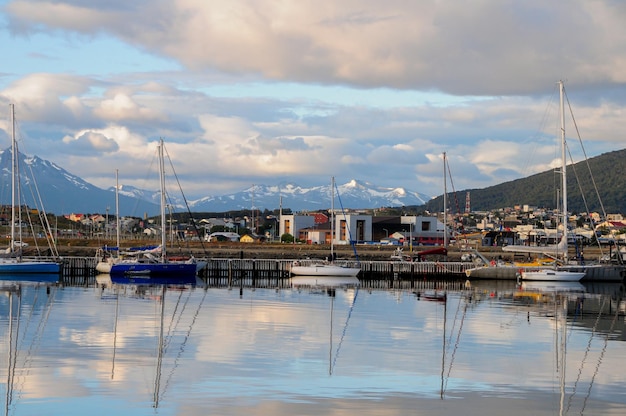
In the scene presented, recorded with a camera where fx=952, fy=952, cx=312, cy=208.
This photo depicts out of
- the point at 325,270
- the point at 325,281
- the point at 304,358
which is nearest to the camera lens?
the point at 304,358

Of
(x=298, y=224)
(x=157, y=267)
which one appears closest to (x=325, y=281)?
(x=157, y=267)

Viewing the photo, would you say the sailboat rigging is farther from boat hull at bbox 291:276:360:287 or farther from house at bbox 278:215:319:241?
house at bbox 278:215:319:241

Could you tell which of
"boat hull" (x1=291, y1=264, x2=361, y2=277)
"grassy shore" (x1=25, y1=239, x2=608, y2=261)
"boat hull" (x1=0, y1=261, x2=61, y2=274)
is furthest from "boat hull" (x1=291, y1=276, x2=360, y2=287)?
"boat hull" (x1=0, y1=261, x2=61, y2=274)

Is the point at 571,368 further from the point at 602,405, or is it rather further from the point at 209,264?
the point at 209,264

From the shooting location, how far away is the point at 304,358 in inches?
1231

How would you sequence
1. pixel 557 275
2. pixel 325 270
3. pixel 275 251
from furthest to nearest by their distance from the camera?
pixel 275 251 < pixel 325 270 < pixel 557 275

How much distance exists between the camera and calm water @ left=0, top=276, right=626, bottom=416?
77.5 feet

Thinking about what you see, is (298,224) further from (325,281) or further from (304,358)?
(304,358)

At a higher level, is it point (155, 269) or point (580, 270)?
point (580, 270)

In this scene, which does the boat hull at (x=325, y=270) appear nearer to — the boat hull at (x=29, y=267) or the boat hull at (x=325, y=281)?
the boat hull at (x=325, y=281)

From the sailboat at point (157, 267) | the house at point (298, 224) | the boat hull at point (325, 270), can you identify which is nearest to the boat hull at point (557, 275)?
the boat hull at point (325, 270)

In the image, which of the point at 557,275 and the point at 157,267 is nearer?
A: the point at 557,275

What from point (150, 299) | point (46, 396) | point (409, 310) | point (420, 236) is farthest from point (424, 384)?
point (420, 236)

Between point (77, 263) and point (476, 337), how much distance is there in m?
55.2
